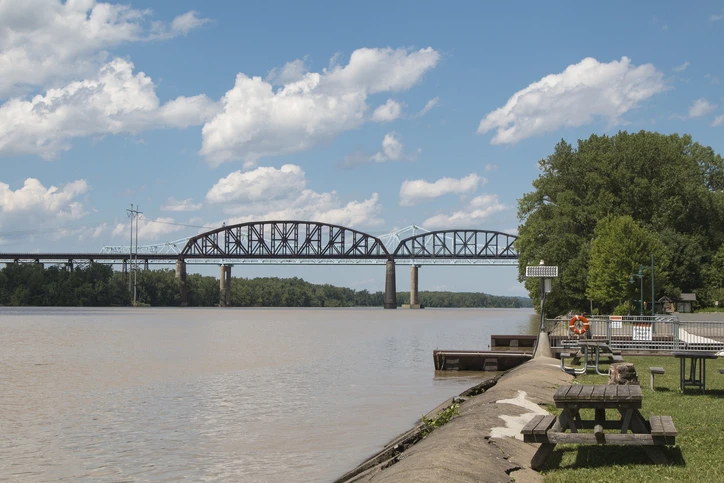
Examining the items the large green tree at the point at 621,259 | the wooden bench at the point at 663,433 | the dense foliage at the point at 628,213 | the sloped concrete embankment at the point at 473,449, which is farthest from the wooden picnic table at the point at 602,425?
the dense foliage at the point at 628,213

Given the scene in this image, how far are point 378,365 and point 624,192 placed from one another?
41.6m

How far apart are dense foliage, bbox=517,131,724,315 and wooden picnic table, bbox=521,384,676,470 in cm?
5548

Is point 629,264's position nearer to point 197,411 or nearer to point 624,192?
point 624,192

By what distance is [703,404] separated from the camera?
574 inches

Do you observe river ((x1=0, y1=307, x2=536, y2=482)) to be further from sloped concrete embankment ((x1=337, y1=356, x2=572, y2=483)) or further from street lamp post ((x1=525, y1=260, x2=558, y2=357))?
street lamp post ((x1=525, y1=260, x2=558, y2=357))

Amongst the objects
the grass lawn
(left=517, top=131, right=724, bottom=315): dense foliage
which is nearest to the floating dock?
the grass lawn

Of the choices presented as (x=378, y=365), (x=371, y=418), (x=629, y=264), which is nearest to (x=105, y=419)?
(x=371, y=418)

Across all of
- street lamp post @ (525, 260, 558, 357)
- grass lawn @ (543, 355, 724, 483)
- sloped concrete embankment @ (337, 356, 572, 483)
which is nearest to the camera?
grass lawn @ (543, 355, 724, 483)

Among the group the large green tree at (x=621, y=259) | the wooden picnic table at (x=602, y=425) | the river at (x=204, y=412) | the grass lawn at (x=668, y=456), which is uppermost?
the large green tree at (x=621, y=259)

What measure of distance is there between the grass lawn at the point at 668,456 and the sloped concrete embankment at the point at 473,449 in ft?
1.81

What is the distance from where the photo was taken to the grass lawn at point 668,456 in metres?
9.60

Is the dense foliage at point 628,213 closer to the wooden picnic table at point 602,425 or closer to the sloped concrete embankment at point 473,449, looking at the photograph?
the sloped concrete embankment at point 473,449

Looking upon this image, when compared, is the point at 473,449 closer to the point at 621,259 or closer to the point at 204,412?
the point at 204,412

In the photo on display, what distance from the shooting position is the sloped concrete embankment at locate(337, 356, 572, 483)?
1024 cm
